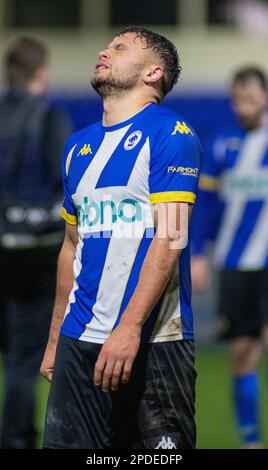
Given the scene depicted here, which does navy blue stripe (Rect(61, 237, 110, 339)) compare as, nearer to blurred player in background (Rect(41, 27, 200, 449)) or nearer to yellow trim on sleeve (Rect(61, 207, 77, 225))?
blurred player in background (Rect(41, 27, 200, 449))

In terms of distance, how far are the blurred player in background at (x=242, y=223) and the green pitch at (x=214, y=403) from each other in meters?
0.32

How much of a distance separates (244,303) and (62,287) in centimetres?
322

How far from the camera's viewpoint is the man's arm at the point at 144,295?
3.68 meters

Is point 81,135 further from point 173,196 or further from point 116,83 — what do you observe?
point 173,196

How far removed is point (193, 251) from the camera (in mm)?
7180

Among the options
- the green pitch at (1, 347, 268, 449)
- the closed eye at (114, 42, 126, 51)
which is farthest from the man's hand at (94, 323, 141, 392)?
the green pitch at (1, 347, 268, 449)

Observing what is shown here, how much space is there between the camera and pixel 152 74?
3.96 meters

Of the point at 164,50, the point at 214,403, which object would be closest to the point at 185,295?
the point at 164,50

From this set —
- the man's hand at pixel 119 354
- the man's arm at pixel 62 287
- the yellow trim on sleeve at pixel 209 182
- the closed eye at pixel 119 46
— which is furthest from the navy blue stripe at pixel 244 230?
the man's hand at pixel 119 354

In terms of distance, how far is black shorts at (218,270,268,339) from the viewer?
714cm

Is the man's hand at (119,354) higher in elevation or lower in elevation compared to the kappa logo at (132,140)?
lower

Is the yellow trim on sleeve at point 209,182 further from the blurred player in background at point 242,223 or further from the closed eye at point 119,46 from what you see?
the closed eye at point 119,46
